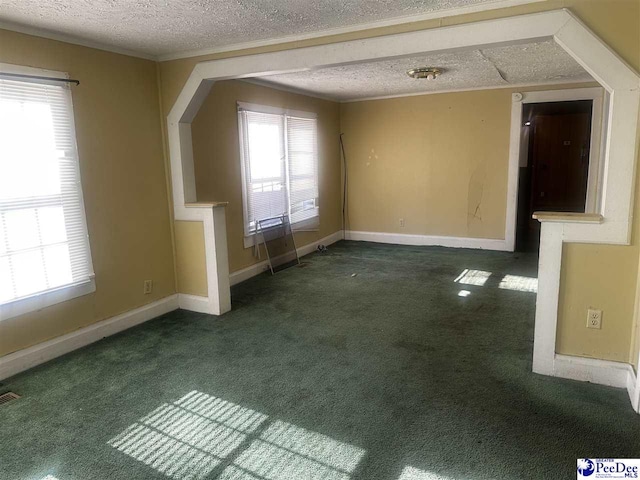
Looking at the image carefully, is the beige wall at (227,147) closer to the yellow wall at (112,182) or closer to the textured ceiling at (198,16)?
the yellow wall at (112,182)

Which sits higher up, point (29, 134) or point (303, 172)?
point (29, 134)

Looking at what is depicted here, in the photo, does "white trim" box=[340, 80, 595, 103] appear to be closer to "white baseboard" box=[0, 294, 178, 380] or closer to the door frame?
the door frame

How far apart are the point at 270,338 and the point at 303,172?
3.25 metres

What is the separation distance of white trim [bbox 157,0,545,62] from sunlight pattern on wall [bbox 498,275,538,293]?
288 cm

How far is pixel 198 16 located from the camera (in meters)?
2.76

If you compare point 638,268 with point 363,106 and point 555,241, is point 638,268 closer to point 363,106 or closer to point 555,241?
point 555,241

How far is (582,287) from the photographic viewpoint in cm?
264

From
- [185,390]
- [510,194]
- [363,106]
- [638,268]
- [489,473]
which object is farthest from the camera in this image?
[363,106]

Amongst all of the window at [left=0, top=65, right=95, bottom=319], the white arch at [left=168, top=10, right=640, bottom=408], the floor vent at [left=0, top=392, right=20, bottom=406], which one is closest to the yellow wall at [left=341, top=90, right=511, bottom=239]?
the white arch at [left=168, top=10, right=640, bottom=408]

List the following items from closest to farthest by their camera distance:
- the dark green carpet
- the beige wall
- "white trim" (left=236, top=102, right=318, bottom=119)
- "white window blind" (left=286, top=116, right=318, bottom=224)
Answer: the dark green carpet < the beige wall < "white trim" (left=236, top=102, right=318, bottom=119) < "white window blind" (left=286, top=116, right=318, bottom=224)

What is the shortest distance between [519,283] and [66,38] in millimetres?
4689

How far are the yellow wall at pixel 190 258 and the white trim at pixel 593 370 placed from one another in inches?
114

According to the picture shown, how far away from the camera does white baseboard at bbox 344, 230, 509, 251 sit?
637 centimetres

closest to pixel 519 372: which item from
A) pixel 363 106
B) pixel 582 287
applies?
pixel 582 287
